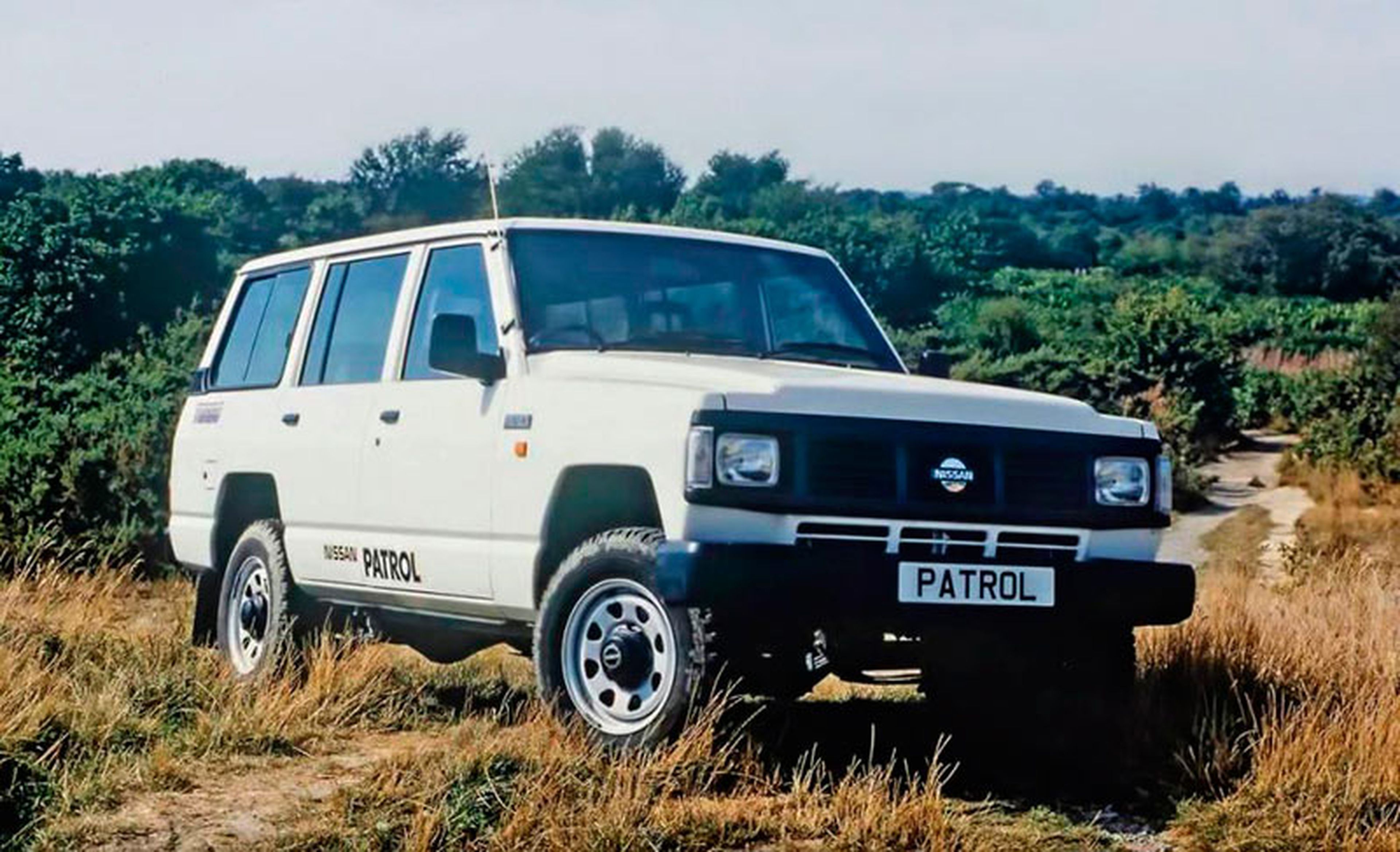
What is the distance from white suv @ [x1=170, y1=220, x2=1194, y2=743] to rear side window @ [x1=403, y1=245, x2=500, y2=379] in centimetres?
2

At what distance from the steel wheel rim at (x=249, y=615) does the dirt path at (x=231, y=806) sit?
191 cm

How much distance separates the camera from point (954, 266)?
54625 mm

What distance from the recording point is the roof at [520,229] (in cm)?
716

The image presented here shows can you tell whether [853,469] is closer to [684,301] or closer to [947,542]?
[947,542]

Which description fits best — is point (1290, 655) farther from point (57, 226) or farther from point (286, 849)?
point (57, 226)

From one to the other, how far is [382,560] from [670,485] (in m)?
1.97

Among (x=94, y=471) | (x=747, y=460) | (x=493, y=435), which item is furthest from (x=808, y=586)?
(x=94, y=471)

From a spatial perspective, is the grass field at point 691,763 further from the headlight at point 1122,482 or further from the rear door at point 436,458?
the headlight at point 1122,482

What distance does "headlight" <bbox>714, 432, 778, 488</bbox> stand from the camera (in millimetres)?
5699

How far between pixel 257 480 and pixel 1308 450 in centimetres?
1921

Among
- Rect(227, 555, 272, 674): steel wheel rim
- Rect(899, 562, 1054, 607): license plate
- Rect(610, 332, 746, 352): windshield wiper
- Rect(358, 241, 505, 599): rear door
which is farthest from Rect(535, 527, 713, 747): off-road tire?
Rect(227, 555, 272, 674): steel wheel rim

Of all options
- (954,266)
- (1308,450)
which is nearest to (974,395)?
(1308,450)

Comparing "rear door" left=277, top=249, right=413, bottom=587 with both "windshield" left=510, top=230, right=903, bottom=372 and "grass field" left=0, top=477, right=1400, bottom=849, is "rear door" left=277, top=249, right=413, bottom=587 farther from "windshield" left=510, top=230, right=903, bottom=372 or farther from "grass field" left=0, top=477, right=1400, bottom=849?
"windshield" left=510, top=230, right=903, bottom=372

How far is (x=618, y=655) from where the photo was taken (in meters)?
5.98
